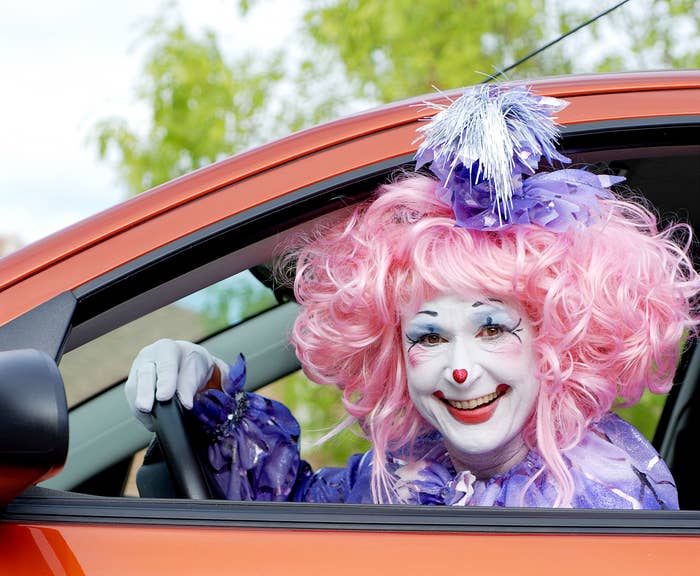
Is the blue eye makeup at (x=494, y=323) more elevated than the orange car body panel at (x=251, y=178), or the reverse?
the orange car body panel at (x=251, y=178)

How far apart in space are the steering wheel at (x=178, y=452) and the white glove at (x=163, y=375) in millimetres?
19

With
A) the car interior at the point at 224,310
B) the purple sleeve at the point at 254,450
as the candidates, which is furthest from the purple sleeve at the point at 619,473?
the purple sleeve at the point at 254,450

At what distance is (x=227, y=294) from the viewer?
180 centimetres

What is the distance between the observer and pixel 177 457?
157 centimetres

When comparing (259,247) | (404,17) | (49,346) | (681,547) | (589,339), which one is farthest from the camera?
(404,17)

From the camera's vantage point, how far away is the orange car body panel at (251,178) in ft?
4.29

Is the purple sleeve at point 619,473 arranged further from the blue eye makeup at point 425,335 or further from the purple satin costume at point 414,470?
the blue eye makeup at point 425,335

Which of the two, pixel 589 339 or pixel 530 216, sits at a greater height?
pixel 530 216

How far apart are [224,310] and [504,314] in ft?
2.20

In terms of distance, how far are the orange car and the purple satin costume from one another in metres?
0.16

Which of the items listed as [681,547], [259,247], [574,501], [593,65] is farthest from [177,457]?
[593,65]

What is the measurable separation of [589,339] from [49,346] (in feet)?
2.63

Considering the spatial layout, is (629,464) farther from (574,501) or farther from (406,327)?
(406,327)

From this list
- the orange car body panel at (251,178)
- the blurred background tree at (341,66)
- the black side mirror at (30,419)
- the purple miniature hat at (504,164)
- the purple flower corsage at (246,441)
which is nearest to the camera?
the black side mirror at (30,419)
